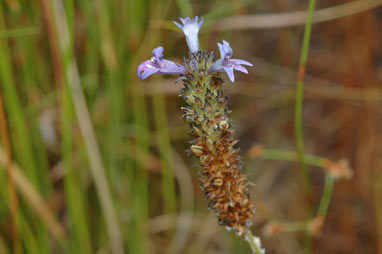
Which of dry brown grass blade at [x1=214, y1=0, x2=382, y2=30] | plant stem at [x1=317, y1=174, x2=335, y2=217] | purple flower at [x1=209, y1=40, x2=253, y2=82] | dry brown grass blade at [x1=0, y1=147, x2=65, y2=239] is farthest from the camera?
dry brown grass blade at [x1=214, y1=0, x2=382, y2=30]

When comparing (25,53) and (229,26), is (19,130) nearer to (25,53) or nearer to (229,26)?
(25,53)

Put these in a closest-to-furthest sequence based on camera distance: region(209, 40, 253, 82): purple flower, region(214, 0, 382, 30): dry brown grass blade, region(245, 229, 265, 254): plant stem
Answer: region(209, 40, 253, 82): purple flower < region(245, 229, 265, 254): plant stem < region(214, 0, 382, 30): dry brown grass blade

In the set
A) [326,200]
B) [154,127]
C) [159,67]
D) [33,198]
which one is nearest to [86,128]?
[33,198]

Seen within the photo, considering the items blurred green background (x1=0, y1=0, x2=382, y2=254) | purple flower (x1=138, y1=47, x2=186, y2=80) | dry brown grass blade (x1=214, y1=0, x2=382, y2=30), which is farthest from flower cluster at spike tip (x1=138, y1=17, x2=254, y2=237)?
dry brown grass blade (x1=214, y1=0, x2=382, y2=30)

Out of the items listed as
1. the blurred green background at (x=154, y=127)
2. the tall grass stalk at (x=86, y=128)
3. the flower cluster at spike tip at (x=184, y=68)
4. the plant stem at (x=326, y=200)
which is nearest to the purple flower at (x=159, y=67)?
the flower cluster at spike tip at (x=184, y=68)

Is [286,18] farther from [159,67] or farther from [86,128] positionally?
[159,67]

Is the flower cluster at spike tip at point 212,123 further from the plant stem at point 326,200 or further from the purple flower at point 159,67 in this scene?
the plant stem at point 326,200

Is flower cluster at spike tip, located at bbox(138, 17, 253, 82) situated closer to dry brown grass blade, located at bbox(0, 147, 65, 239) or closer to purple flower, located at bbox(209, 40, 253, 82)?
purple flower, located at bbox(209, 40, 253, 82)

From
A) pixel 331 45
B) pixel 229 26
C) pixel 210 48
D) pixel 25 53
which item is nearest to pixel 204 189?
pixel 229 26
